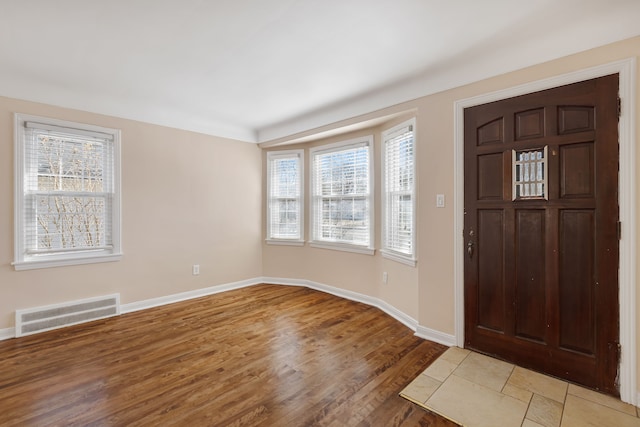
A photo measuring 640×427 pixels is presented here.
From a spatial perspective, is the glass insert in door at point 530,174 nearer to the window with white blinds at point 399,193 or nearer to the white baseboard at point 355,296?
the window with white blinds at point 399,193

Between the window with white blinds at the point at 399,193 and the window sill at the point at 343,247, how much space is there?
275mm

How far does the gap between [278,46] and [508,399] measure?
3.04 m

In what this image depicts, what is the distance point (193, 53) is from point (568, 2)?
8.72 ft

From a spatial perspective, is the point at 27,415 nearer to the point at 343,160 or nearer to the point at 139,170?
the point at 139,170

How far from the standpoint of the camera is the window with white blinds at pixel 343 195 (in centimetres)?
402

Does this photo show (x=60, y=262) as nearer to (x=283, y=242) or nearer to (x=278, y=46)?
(x=283, y=242)

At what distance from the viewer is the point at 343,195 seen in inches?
168

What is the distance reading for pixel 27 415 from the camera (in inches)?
71.5

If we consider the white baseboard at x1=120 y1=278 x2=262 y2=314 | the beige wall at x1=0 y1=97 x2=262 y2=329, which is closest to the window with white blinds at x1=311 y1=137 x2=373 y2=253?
the beige wall at x1=0 y1=97 x2=262 y2=329

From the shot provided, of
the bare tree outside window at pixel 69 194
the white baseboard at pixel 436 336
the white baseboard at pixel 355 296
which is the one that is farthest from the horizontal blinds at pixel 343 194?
the bare tree outside window at pixel 69 194

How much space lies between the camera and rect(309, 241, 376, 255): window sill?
3954 millimetres

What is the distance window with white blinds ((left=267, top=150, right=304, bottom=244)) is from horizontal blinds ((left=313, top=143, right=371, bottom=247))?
12.6 inches

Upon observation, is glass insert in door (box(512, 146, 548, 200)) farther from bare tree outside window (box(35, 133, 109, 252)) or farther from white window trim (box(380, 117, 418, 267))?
bare tree outside window (box(35, 133, 109, 252))

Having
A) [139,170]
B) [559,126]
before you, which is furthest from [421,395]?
[139,170]
